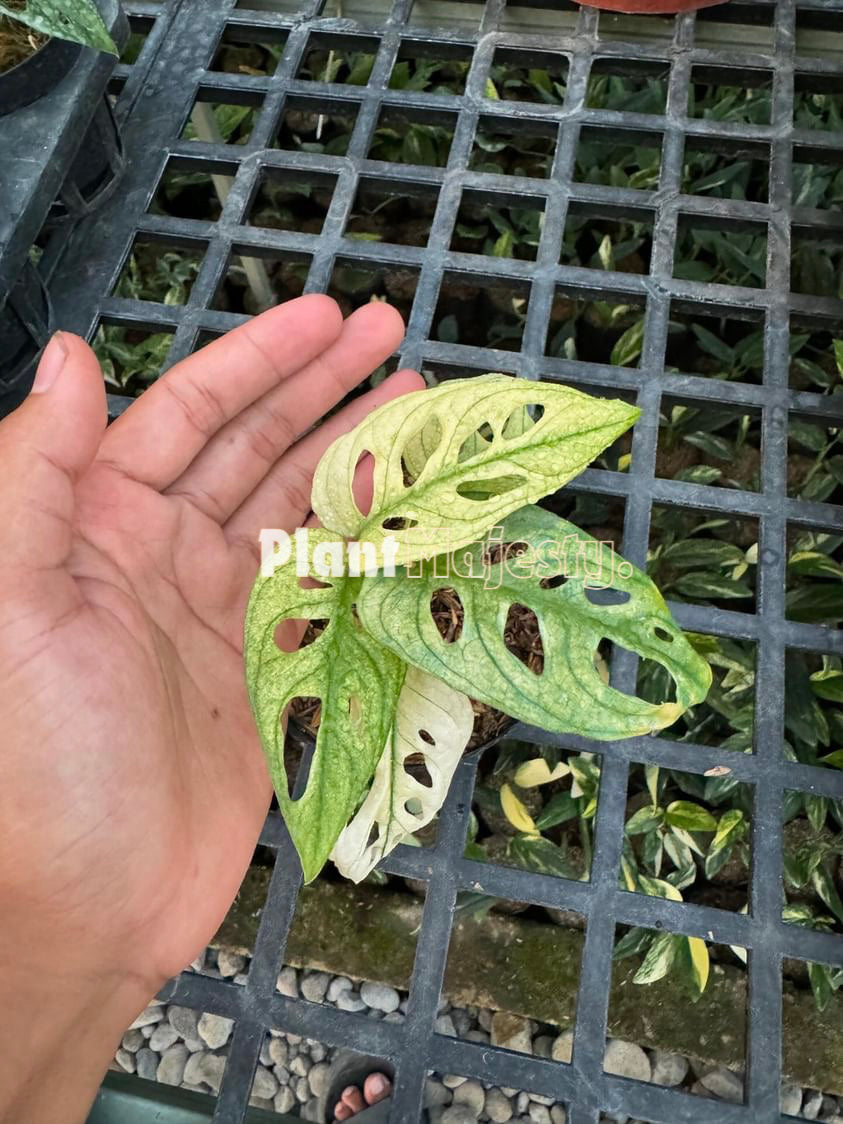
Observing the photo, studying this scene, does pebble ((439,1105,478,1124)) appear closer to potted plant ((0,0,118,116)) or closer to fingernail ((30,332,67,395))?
fingernail ((30,332,67,395))

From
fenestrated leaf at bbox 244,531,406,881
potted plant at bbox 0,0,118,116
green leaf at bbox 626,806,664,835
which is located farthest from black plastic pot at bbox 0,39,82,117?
green leaf at bbox 626,806,664,835

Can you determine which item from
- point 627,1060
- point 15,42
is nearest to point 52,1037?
point 627,1060

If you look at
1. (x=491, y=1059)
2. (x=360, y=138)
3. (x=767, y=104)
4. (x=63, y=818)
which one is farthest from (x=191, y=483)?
(x=767, y=104)

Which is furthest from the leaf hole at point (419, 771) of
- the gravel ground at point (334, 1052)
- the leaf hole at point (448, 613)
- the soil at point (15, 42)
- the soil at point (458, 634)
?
the soil at point (15, 42)

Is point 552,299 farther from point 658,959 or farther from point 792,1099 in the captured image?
point 792,1099

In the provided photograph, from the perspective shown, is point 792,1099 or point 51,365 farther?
point 792,1099

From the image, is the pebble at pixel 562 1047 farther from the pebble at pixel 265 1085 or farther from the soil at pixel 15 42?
the soil at pixel 15 42

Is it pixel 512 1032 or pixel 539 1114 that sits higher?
pixel 512 1032
